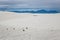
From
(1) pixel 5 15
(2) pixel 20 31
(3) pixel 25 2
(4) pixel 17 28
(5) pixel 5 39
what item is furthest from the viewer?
(3) pixel 25 2

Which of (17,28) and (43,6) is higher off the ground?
(43,6)

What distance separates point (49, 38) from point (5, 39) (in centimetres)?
65

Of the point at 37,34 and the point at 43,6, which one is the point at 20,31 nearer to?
the point at 37,34

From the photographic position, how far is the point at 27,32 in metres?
2.13

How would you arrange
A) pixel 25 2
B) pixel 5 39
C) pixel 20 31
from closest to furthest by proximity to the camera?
pixel 5 39 < pixel 20 31 < pixel 25 2

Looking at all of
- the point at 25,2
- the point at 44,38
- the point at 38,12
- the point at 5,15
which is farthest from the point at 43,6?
the point at 44,38

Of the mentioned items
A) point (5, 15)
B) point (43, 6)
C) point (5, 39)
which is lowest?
point (5, 39)

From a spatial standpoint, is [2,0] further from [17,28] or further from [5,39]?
[5,39]

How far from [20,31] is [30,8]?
1.70 meters

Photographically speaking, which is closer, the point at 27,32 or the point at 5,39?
the point at 5,39

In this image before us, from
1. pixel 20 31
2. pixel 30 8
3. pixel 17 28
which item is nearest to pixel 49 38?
pixel 20 31

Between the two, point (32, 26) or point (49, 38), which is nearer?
point (49, 38)

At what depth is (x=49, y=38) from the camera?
187cm

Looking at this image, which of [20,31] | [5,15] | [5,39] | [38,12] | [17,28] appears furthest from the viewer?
[38,12]
